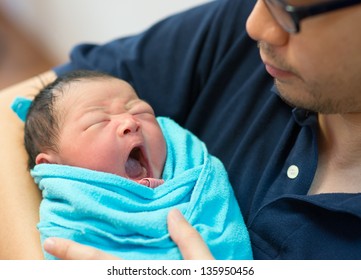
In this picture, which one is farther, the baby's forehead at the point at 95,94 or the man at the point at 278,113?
the baby's forehead at the point at 95,94

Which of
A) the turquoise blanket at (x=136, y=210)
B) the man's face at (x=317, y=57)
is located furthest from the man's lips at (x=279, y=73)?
the turquoise blanket at (x=136, y=210)

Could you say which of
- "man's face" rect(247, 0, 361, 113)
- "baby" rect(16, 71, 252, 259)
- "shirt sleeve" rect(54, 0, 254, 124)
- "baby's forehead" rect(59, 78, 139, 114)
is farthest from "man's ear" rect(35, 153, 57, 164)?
"man's face" rect(247, 0, 361, 113)

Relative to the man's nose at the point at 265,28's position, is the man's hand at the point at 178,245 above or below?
below

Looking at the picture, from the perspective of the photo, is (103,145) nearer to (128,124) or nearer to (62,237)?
(128,124)

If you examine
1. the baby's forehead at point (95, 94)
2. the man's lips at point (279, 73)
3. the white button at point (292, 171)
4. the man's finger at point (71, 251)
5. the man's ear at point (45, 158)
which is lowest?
the white button at point (292, 171)

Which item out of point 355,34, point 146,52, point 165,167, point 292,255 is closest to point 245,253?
point 292,255

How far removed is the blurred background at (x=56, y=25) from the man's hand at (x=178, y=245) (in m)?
1.43

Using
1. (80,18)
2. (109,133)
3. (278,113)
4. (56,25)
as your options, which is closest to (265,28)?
(278,113)

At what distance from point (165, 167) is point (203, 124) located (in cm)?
24

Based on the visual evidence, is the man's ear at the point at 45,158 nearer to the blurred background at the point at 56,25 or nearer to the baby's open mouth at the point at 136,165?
the baby's open mouth at the point at 136,165

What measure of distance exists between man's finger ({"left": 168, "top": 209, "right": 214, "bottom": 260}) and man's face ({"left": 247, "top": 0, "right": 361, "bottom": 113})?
0.33 m

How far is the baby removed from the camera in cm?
99

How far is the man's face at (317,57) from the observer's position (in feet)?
2.91
